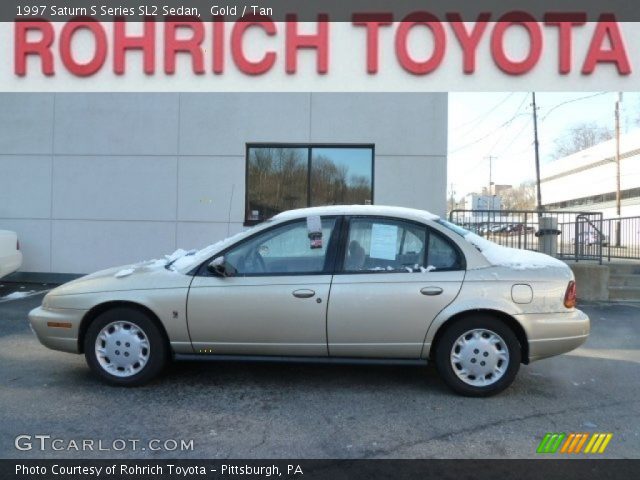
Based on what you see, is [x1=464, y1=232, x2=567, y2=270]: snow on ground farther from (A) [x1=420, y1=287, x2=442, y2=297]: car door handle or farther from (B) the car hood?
(B) the car hood

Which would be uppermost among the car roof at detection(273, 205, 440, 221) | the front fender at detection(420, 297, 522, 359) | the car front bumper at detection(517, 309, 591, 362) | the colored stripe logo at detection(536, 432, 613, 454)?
the car roof at detection(273, 205, 440, 221)

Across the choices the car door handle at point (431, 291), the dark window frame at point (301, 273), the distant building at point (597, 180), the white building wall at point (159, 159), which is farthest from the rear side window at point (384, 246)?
the distant building at point (597, 180)

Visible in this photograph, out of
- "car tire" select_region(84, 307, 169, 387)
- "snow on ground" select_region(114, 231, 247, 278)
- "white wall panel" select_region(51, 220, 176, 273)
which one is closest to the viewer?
"car tire" select_region(84, 307, 169, 387)

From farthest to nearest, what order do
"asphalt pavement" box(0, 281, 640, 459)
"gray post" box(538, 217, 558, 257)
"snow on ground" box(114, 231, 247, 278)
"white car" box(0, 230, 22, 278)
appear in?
"gray post" box(538, 217, 558, 257) → "white car" box(0, 230, 22, 278) → "snow on ground" box(114, 231, 247, 278) → "asphalt pavement" box(0, 281, 640, 459)

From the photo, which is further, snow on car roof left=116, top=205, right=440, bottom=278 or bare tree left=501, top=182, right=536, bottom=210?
bare tree left=501, top=182, right=536, bottom=210

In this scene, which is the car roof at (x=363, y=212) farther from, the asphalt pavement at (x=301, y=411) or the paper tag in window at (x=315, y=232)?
the asphalt pavement at (x=301, y=411)

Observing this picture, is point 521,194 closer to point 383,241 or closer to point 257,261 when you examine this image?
point 383,241

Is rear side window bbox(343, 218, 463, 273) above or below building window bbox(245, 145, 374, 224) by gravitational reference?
below

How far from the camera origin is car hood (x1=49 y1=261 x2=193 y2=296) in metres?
4.41

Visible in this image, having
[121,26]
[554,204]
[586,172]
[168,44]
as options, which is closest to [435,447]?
[168,44]

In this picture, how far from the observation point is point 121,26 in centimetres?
913

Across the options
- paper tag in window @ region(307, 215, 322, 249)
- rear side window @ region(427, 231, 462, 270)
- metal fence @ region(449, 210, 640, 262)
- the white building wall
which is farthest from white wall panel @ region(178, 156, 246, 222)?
rear side window @ region(427, 231, 462, 270)

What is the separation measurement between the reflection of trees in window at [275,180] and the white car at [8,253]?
4338 mm

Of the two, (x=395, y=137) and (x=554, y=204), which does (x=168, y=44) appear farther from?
(x=554, y=204)
